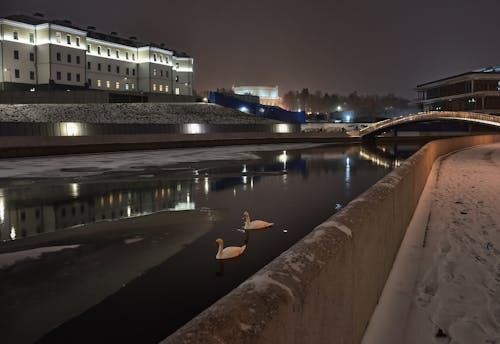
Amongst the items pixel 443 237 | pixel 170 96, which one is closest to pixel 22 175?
pixel 443 237

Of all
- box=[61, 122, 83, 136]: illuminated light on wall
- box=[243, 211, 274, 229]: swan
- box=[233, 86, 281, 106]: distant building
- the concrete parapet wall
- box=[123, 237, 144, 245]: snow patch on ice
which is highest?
box=[233, 86, 281, 106]: distant building

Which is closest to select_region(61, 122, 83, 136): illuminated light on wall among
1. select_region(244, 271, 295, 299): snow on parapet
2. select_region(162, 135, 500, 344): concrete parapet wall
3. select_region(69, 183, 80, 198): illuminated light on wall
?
select_region(69, 183, 80, 198): illuminated light on wall

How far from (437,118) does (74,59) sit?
59.1 meters

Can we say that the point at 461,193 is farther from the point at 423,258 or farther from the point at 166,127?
the point at 166,127

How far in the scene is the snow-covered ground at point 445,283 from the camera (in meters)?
4.79

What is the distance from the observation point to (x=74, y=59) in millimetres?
77812

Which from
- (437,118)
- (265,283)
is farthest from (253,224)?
(437,118)

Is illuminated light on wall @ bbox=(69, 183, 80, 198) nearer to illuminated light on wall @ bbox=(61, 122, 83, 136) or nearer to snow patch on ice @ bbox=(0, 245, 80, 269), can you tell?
snow patch on ice @ bbox=(0, 245, 80, 269)

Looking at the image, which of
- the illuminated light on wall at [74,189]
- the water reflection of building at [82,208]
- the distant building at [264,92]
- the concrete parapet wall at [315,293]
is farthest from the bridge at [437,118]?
→ the distant building at [264,92]

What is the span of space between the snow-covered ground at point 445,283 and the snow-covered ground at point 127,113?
49082 mm

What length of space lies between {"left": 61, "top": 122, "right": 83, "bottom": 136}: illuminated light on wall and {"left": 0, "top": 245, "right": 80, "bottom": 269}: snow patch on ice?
116 ft

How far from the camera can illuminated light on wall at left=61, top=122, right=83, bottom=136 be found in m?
42.1

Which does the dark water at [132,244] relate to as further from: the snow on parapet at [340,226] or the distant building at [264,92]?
the distant building at [264,92]

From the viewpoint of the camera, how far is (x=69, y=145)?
3644 centimetres
